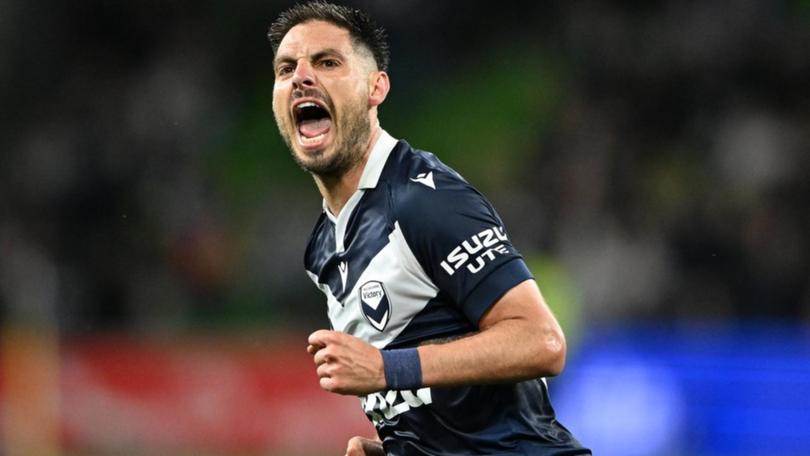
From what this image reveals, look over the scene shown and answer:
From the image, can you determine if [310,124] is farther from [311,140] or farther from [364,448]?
[364,448]

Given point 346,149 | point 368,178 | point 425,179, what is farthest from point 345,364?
point 346,149

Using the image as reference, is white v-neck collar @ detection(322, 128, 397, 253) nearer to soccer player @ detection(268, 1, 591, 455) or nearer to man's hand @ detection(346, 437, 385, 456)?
soccer player @ detection(268, 1, 591, 455)

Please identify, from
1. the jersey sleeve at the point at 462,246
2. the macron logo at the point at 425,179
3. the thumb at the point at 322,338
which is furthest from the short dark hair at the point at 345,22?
the thumb at the point at 322,338

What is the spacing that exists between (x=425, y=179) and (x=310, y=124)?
22.7 inches

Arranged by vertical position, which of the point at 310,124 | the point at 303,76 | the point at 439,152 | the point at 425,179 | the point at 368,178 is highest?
the point at 439,152

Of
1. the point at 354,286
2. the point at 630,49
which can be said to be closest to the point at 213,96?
the point at 630,49

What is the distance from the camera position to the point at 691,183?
13.2 metres

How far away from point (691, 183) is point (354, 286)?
9557 mm

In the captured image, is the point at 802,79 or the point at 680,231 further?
the point at 802,79

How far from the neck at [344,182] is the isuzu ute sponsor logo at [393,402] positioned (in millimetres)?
677

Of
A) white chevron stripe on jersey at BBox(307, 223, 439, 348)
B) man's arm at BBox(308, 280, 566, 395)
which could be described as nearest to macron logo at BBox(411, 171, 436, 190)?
white chevron stripe on jersey at BBox(307, 223, 439, 348)

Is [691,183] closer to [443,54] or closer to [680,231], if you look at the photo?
[680,231]

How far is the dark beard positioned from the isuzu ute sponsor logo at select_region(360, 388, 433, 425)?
774 millimetres

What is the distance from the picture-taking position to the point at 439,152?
50.1 ft
